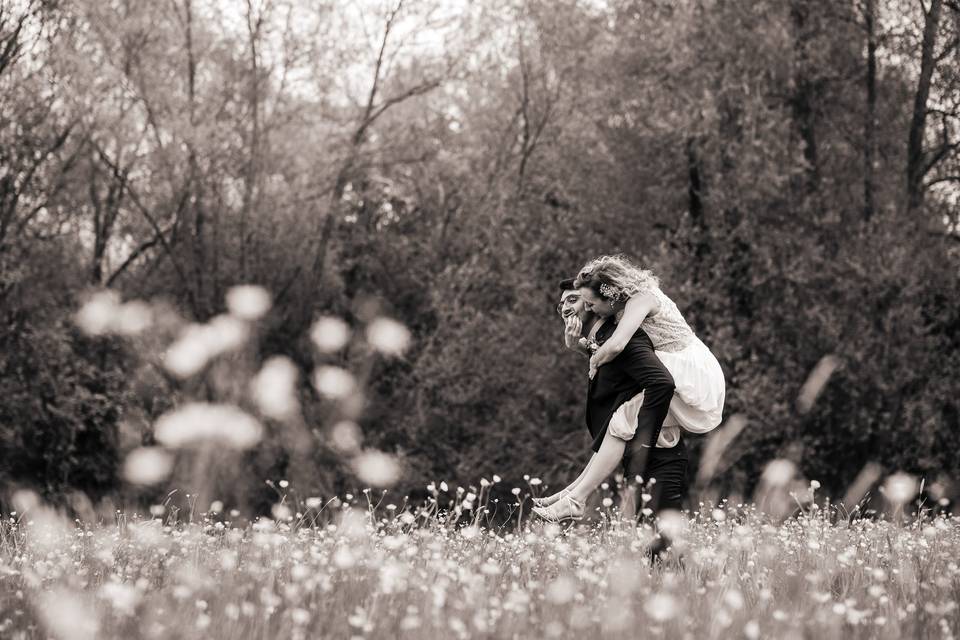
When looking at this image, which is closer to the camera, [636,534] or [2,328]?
[636,534]

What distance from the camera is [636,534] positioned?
4.98 metres

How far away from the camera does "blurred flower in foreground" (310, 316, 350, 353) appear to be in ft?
69.7

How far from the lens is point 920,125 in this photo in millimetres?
19469

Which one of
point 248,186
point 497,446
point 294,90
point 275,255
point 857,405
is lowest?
point 497,446

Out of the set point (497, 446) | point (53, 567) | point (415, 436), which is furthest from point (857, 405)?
point (53, 567)

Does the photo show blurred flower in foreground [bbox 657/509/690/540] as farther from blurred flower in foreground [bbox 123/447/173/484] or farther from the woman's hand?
blurred flower in foreground [bbox 123/447/173/484]

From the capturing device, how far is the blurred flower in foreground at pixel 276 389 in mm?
19891

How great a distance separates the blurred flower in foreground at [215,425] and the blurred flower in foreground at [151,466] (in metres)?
0.55

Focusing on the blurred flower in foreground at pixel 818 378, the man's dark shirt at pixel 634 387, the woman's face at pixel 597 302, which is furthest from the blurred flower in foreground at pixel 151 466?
the woman's face at pixel 597 302

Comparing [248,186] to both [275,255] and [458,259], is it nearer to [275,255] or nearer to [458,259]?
[275,255]

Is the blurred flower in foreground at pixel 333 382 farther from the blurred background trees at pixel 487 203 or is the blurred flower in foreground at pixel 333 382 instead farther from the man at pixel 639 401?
the man at pixel 639 401

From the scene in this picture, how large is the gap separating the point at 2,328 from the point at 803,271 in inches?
560

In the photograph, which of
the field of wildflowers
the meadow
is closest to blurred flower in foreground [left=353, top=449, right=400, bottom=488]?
the field of wildflowers

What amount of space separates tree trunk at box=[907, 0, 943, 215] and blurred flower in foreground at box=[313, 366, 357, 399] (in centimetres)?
1078
